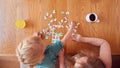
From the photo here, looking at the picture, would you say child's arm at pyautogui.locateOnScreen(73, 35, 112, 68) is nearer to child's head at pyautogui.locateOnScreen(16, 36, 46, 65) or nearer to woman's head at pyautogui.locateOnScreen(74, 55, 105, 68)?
woman's head at pyautogui.locateOnScreen(74, 55, 105, 68)

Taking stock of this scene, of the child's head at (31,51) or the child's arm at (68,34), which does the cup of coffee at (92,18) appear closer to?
the child's arm at (68,34)

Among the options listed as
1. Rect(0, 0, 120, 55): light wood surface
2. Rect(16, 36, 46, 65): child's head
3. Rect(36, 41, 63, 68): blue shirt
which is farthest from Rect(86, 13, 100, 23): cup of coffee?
Rect(16, 36, 46, 65): child's head

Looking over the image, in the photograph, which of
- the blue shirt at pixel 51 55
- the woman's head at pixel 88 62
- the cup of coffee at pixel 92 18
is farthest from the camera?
the cup of coffee at pixel 92 18

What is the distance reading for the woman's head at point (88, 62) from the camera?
1.33 m

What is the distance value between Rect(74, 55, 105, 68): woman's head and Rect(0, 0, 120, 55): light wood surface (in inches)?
7.3

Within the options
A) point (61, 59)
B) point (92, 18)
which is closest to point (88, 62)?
point (61, 59)

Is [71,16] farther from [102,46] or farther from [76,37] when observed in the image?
[102,46]

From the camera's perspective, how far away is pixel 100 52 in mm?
1566

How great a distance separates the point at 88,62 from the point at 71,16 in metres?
0.37

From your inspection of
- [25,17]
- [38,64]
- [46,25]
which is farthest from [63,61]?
[25,17]

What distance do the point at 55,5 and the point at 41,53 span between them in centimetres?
35

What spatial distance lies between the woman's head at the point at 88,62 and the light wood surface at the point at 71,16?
0.19 m

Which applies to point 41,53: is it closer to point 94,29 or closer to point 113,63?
point 94,29

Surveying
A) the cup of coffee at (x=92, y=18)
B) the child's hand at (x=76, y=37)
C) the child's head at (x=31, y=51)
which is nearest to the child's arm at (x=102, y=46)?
the child's hand at (x=76, y=37)
